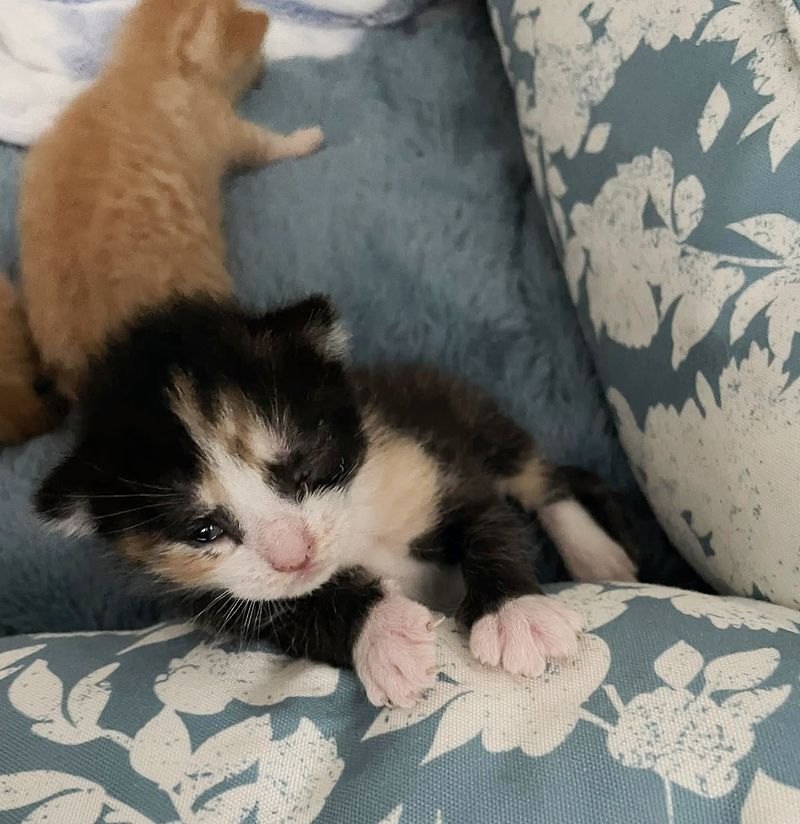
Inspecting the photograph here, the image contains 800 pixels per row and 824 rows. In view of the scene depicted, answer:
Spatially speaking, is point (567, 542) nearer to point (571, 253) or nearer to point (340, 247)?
point (571, 253)

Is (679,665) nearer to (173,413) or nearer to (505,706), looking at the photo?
(505,706)

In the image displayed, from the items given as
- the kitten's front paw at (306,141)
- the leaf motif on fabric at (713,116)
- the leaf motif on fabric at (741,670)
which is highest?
the kitten's front paw at (306,141)

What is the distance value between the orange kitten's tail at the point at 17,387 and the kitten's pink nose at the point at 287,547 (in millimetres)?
540

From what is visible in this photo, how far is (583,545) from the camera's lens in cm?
108

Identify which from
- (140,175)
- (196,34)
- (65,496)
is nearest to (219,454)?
(65,496)

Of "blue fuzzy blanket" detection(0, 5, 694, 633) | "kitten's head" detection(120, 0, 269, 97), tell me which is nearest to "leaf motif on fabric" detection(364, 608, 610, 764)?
"blue fuzzy blanket" detection(0, 5, 694, 633)

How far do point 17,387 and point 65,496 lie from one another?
1.21ft

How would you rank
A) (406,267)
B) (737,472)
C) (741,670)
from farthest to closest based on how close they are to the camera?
1. (406,267)
2. (737,472)
3. (741,670)

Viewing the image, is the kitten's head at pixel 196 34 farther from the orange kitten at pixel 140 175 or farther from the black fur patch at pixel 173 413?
the black fur patch at pixel 173 413

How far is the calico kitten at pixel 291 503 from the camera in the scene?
0.78 metres

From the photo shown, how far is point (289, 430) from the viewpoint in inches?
33.2

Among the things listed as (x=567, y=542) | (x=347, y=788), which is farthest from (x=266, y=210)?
(x=347, y=788)

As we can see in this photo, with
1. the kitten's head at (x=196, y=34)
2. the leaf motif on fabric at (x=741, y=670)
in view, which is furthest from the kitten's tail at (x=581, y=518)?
the kitten's head at (x=196, y=34)

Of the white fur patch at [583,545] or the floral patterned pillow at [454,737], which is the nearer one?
the floral patterned pillow at [454,737]
